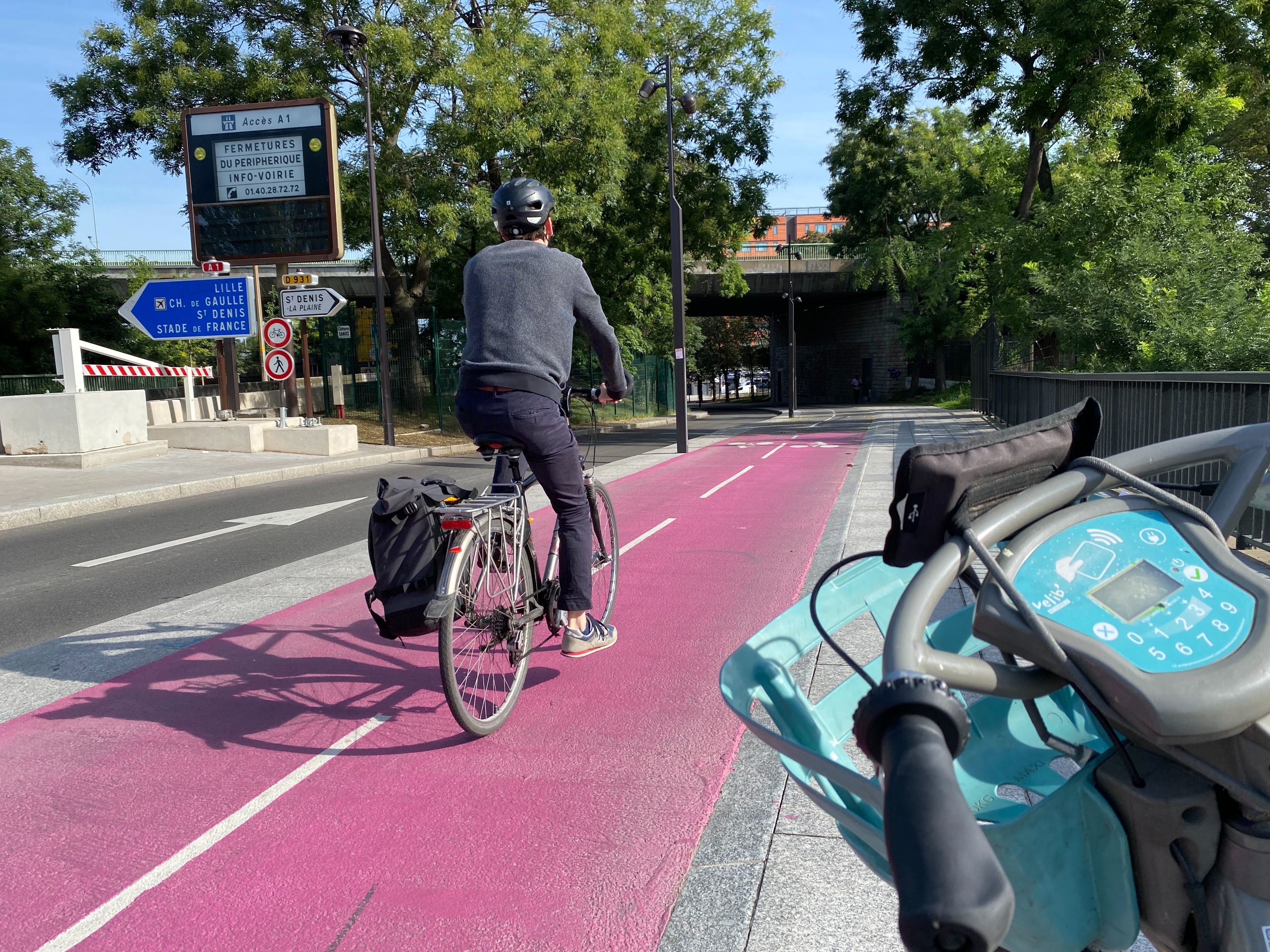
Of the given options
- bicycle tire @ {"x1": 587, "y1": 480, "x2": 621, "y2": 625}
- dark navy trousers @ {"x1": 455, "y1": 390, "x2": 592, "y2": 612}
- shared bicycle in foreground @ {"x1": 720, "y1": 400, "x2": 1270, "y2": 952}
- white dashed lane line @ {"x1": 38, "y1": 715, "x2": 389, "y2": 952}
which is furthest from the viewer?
bicycle tire @ {"x1": 587, "y1": 480, "x2": 621, "y2": 625}

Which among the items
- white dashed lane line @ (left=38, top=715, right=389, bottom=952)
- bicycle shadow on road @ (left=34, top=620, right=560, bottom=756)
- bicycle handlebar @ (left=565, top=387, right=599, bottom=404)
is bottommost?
white dashed lane line @ (left=38, top=715, right=389, bottom=952)

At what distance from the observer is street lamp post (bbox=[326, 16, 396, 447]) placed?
682 inches

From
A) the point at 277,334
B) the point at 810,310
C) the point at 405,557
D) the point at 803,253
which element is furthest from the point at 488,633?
the point at 810,310

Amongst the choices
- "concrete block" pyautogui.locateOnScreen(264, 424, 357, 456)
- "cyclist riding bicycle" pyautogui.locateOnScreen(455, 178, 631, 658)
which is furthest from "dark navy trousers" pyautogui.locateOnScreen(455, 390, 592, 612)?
"concrete block" pyautogui.locateOnScreen(264, 424, 357, 456)

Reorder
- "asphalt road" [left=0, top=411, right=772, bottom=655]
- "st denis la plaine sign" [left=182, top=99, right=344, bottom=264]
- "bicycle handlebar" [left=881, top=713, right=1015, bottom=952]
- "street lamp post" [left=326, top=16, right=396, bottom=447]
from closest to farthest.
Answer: "bicycle handlebar" [left=881, top=713, right=1015, bottom=952], "asphalt road" [left=0, top=411, right=772, bottom=655], "street lamp post" [left=326, top=16, right=396, bottom=447], "st denis la plaine sign" [left=182, top=99, right=344, bottom=264]

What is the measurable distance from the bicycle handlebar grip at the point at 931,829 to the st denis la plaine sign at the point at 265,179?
1811 cm

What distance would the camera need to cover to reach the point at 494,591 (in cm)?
369

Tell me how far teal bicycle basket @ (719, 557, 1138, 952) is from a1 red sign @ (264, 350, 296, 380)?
16485mm

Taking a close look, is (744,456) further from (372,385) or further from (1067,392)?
(372,385)

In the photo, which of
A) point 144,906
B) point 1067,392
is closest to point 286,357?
point 1067,392

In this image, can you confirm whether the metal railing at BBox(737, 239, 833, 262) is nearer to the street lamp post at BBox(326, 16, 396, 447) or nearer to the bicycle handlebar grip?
the street lamp post at BBox(326, 16, 396, 447)

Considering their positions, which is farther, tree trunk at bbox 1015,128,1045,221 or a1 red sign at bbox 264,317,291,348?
tree trunk at bbox 1015,128,1045,221

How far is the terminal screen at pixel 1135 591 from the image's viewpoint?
3.92 feet

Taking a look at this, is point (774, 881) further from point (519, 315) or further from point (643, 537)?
→ point (643, 537)
